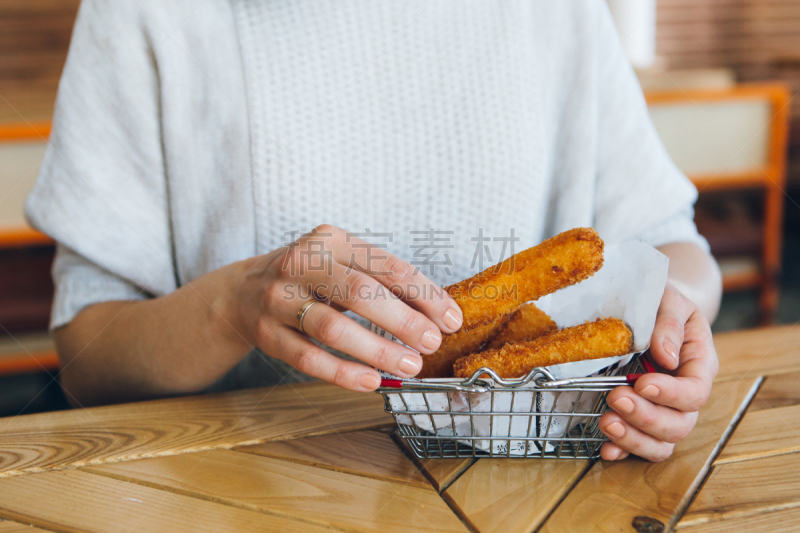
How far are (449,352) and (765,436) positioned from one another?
0.36 m

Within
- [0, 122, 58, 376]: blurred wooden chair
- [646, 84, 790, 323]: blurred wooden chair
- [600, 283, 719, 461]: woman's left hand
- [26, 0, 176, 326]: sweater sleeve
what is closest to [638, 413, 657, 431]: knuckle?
[600, 283, 719, 461]: woman's left hand

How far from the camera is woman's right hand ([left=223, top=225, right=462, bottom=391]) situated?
0.57 m

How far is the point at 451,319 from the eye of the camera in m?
0.61

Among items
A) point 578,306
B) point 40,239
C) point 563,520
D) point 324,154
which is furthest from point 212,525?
point 40,239

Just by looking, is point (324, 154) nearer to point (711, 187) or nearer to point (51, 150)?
point (51, 150)

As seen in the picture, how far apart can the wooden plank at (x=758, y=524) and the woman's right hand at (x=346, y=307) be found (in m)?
0.29

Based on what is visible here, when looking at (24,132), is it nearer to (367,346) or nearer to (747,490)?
(367,346)

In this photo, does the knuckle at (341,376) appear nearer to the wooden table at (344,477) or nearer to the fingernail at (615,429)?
the wooden table at (344,477)

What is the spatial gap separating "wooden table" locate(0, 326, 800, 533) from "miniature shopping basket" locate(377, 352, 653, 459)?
0.06 ft

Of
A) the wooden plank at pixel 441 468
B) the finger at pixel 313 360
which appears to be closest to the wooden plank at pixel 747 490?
the wooden plank at pixel 441 468

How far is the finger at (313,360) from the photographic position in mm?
565

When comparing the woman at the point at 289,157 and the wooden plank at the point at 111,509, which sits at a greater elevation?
the woman at the point at 289,157

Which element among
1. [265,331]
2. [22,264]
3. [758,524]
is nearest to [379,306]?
[265,331]

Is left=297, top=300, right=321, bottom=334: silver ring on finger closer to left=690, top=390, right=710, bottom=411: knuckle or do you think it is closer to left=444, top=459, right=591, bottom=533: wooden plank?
left=444, top=459, right=591, bottom=533: wooden plank
